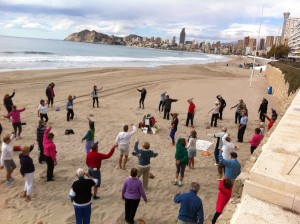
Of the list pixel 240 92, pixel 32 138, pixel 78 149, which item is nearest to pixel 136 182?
pixel 78 149

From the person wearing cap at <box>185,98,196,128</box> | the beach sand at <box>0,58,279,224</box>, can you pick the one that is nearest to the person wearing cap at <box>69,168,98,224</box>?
the beach sand at <box>0,58,279,224</box>

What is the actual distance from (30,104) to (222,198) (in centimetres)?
1484

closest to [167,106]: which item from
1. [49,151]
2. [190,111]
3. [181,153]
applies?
[190,111]

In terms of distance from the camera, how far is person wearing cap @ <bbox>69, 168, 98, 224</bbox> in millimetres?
5359

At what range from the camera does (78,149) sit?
1032cm

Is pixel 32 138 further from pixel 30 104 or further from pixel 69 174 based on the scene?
pixel 30 104

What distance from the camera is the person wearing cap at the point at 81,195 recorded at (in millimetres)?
5359

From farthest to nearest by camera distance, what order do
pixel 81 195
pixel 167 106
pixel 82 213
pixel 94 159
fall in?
pixel 167 106, pixel 94 159, pixel 82 213, pixel 81 195

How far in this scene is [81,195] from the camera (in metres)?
5.43

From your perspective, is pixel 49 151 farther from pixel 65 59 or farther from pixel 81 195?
pixel 65 59

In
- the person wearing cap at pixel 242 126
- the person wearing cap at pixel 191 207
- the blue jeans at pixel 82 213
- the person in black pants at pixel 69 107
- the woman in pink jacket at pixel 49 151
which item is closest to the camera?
the person wearing cap at pixel 191 207

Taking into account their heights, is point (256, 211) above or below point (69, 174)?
above

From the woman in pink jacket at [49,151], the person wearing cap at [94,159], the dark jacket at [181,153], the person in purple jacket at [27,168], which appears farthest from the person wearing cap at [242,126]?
the person in purple jacket at [27,168]

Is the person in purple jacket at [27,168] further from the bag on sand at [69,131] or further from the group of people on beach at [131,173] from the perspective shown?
the bag on sand at [69,131]
